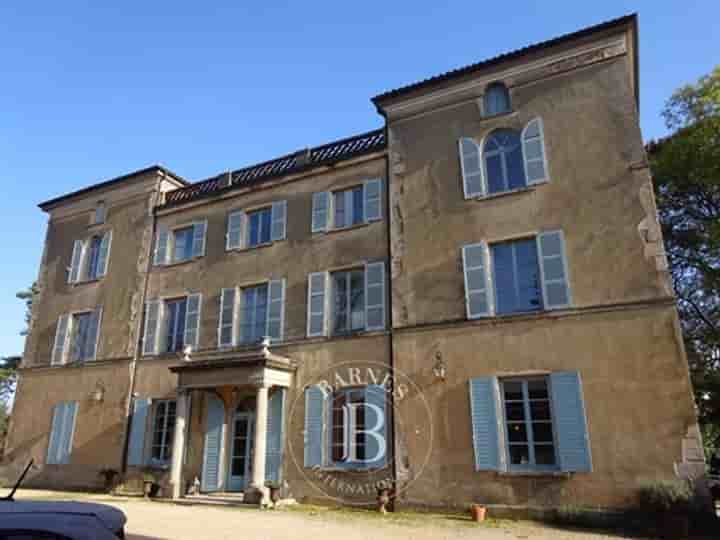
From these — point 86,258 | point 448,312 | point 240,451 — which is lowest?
point 240,451

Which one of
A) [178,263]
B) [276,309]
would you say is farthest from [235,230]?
[276,309]

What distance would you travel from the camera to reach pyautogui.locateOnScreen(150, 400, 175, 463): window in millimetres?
13984

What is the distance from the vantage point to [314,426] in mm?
11898

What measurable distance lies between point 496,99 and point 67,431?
640 inches

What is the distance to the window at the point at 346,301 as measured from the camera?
12.2m

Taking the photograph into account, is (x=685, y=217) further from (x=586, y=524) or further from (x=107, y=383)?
(x=107, y=383)

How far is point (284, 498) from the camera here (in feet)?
38.4

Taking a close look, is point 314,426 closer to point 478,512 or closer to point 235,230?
point 478,512

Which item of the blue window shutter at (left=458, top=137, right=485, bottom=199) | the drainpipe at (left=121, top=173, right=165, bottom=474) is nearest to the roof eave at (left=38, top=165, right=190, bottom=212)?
the drainpipe at (left=121, top=173, right=165, bottom=474)

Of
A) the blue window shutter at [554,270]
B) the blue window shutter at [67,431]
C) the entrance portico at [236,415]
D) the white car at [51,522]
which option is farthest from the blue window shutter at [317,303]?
the white car at [51,522]

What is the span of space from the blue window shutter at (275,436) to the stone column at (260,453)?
52cm

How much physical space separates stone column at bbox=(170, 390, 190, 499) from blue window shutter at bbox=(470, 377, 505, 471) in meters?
7.43

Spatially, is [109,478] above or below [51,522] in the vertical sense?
below

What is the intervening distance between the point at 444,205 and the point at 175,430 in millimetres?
8984
